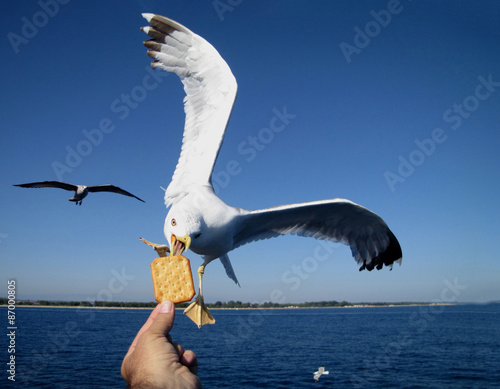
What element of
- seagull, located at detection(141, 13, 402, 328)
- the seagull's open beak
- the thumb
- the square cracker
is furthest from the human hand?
seagull, located at detection(141, 13, 402, 328)

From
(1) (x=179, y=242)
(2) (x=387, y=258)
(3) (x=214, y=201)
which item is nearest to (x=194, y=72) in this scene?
(3) (x=214, y=201)

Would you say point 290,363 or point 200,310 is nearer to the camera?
point 200,310

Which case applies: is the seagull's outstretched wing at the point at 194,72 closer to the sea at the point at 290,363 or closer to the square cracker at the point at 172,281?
the square cracker at the point at 172,281

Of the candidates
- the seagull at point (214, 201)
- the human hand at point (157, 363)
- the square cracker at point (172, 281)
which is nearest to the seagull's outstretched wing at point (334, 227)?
the seagull at point (214, 201)

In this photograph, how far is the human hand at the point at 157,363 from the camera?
6.02 feet

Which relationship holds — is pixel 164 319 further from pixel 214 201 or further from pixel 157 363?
pixel 214 201

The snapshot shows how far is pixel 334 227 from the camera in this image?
159 inches

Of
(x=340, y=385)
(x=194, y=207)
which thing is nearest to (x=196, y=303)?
(x=194, y=207)

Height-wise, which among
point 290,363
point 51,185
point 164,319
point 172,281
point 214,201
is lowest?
point 290,363

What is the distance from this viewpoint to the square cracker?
224 cm

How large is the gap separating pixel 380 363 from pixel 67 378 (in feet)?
54.7

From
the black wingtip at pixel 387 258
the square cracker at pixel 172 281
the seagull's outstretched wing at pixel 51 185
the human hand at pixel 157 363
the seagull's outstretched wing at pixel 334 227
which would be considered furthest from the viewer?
the seagull's outstretched wing at pixel 51 185

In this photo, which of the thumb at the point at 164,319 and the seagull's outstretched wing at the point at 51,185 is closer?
the thumb at the point at 164,319

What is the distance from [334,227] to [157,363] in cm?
259
